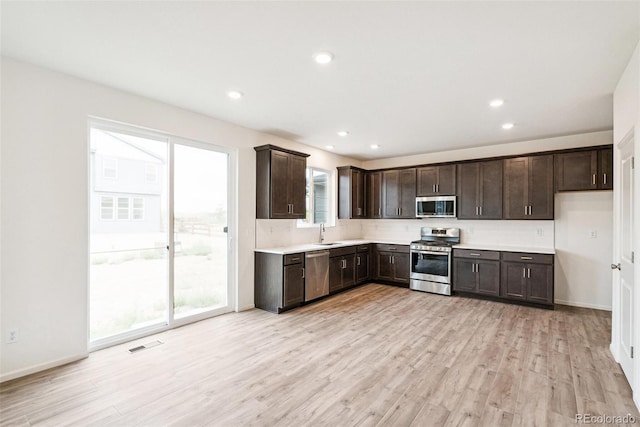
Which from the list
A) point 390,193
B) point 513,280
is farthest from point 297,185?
point 513,280

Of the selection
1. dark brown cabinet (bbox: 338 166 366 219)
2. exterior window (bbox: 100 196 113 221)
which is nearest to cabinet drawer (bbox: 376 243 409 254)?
dark brown cabinet (bbox: 338 166 366 219)

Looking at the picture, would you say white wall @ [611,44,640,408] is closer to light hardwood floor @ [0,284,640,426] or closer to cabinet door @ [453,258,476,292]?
light hardwood floor @ [0,284,640,426]

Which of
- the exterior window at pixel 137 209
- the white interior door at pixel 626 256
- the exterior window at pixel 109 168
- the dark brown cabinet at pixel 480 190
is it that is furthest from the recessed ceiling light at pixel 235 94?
the dark brown cabinet at pixel 480 190

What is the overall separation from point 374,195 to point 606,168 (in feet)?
12.5

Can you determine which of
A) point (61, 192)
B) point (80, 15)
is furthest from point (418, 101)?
point (61, 192)

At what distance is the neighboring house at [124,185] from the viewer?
3.27 metres

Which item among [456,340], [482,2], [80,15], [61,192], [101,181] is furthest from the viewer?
[456,340]

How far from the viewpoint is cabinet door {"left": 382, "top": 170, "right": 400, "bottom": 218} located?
6.54 m

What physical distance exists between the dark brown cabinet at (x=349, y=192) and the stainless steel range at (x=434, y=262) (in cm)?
142

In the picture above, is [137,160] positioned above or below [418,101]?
below

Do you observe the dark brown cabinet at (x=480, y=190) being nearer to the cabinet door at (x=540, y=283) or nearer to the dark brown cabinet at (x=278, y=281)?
the cabinet door at (x=540, y=283)

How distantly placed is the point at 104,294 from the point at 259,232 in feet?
7.09

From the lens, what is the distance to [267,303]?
4.63 metres

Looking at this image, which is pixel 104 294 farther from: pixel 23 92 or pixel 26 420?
pixel 23 92
